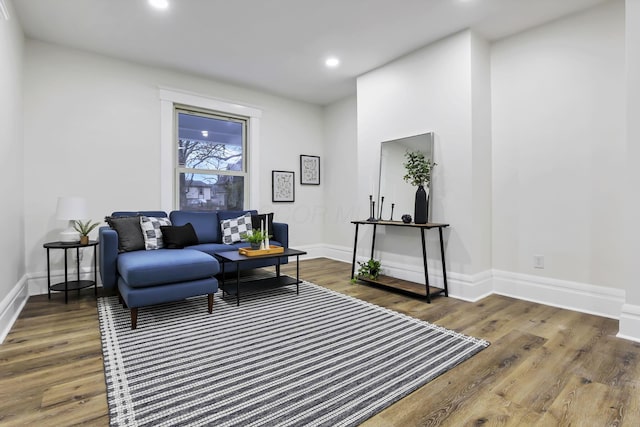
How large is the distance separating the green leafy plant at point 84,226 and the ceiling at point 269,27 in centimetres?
192

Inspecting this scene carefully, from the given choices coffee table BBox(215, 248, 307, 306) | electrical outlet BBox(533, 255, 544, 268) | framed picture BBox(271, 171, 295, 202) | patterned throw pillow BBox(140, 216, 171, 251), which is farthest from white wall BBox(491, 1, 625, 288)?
patterned throw pillow BBox(140, 216, 171, 251)

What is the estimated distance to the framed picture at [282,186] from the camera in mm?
5078

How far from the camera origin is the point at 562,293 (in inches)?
115

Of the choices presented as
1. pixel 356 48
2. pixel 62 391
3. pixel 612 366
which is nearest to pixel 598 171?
pixel 612 366

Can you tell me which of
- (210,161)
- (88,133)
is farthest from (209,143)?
(88,133)

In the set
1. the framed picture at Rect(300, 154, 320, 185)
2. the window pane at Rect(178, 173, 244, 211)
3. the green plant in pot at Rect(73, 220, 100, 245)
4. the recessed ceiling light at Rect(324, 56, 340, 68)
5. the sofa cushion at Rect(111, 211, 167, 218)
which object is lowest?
the green plant in pot at Rect(73, 220, 100, 245)

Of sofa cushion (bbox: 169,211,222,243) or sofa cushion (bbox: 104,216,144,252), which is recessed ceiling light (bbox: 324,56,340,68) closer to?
sofa cushion (bbox: 169,211,222,243)

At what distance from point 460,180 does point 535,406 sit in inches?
85.0

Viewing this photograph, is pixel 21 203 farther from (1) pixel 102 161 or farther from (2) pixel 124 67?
(2) pixel 124 67

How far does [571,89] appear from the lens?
285 cm

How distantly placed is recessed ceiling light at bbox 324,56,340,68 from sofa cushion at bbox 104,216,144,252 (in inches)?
113

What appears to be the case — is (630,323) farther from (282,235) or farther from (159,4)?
(159,4)

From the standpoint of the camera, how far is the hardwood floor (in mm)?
1429

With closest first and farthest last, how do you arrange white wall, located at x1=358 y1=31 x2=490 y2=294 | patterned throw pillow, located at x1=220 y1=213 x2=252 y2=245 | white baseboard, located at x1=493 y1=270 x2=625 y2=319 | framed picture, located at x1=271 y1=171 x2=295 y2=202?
white baseboard, located at x1=493 y1=270 x2=625 y2=319
white wall, located at x1=358 y1=31 x2=490 y2=294
patterned throw pillow, located at x1=220 y1=213 x2=252 y2=245
framed picture, located at x1=271 y1=171 x2=295 y2=202
